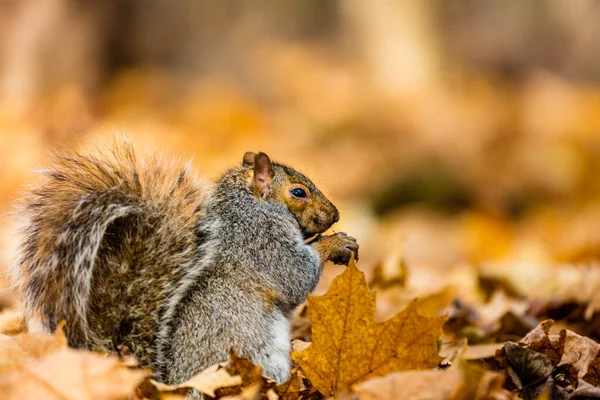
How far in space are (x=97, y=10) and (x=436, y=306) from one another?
7451mm

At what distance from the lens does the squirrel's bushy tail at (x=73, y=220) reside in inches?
84.4

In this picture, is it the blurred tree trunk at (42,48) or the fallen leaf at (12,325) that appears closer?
the fallen leaf at (12,325)

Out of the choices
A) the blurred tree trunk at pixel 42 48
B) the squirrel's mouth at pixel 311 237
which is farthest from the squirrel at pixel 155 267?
the blurred tree trunk at pixel 42 48

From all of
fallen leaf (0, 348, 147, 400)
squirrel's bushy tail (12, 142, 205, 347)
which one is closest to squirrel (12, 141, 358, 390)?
squirrel's bushy tail (12, 142, 205, 347)

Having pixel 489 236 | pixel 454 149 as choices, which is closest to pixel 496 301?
pixel 489 236

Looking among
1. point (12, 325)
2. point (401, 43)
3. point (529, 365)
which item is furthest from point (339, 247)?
point (401, 43)

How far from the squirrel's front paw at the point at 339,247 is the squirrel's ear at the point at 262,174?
297mm

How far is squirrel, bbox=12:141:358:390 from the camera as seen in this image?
218 cm

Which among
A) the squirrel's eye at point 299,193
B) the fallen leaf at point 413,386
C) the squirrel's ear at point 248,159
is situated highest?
the squirrel's ear at point 248,159

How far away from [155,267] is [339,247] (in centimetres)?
85

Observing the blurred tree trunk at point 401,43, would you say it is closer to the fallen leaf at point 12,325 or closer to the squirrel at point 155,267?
the squirrel at point 155,267

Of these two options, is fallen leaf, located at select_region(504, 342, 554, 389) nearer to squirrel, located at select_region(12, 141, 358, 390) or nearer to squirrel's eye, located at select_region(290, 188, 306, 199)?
squirrel, located at select_region(12, 141, 358, 390)

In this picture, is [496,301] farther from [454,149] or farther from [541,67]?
[541,67]

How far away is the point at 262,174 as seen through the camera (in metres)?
2.96
